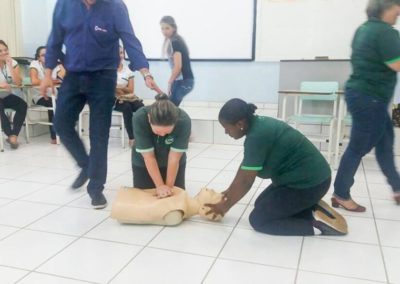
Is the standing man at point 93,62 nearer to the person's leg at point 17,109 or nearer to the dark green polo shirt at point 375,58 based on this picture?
the dark green polo shirt at point 375,58

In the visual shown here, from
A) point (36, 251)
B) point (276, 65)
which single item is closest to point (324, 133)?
point (276, 65)

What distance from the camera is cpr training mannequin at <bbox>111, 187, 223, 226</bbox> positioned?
79.6 inches

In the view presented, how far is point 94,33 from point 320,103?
2.73 metres

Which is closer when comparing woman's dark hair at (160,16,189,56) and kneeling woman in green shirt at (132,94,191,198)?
kneeling woman in green shirt at (132,94,191,198)

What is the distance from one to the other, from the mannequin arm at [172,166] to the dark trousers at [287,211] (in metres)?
0.49

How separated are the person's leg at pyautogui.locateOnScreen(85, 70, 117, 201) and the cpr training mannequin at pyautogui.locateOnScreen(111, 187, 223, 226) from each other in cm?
30

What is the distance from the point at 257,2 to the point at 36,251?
419 centimetres

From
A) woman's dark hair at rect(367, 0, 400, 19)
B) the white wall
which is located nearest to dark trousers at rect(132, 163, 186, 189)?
woman's dark hair at rect(367, 0, 400, 19)

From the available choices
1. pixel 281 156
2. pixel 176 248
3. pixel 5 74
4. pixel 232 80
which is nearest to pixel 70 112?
pixel 176 248

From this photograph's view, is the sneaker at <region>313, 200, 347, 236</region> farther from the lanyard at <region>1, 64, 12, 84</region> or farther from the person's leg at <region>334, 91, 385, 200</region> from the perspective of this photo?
the lanyard at <region>1, 64, 12, 84</region>

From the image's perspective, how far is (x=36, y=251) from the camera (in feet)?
5.90

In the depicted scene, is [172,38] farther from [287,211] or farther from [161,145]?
[287,211]

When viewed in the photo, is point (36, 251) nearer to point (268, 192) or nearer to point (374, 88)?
point (268, 192)

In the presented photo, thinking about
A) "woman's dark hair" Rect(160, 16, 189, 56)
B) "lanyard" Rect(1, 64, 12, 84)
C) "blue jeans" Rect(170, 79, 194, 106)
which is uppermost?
"woman's dark hair" Rect(160, 16, 189, 56)
